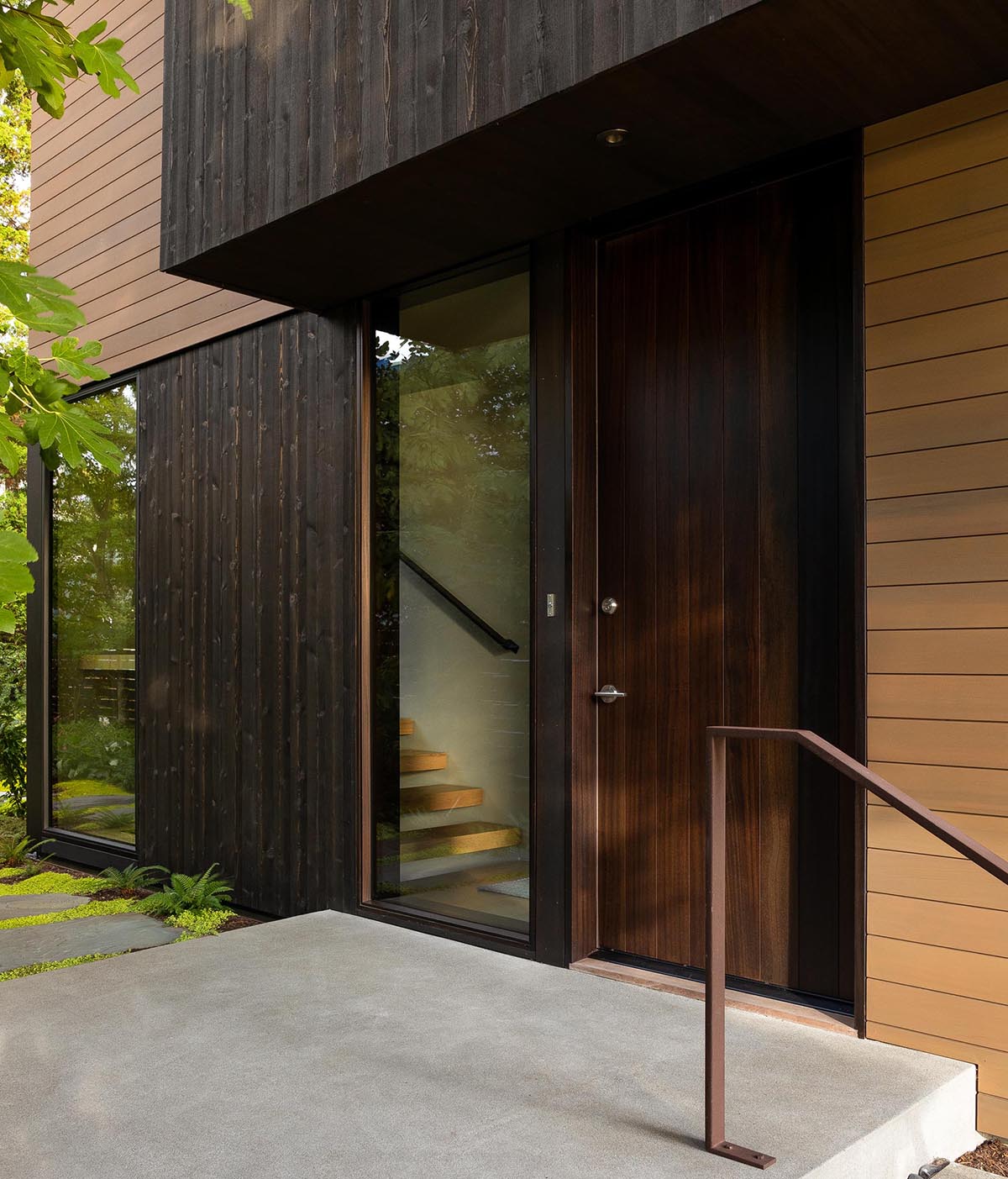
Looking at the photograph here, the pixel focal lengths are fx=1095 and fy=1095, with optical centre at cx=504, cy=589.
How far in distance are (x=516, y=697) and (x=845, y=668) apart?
1.16 metres

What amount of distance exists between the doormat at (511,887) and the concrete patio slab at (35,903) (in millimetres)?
2472

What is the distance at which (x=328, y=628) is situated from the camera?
14.6 feet

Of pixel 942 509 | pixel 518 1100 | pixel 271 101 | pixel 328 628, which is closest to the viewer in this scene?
pixel 518 1100

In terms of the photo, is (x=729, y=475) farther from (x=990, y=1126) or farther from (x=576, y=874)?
(x=990, y=1126)

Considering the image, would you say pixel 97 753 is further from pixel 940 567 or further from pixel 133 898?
pixel 940 567

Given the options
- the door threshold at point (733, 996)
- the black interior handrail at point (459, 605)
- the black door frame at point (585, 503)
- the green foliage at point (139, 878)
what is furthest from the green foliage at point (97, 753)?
the door threshold at point (733, 996)

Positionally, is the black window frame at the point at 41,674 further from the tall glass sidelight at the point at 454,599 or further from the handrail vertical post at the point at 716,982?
the handrail vertical post at the point at 716,982

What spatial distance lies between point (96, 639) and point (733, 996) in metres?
4.31

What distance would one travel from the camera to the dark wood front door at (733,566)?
122 inches

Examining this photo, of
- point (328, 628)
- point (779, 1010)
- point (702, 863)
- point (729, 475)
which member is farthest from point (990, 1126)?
point (328, 628)

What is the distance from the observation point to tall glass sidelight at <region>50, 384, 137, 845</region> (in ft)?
19.2

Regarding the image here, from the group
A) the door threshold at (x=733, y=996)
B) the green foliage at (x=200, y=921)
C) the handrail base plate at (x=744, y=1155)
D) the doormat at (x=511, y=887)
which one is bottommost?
the green foliage at (x=200, y=921)

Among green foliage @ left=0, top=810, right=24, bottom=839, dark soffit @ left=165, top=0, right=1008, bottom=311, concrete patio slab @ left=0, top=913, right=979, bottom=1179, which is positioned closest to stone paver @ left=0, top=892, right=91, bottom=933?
green foliage @ left=0, top=810, right=24, bottom=839

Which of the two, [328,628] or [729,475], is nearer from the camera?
[729,475]
